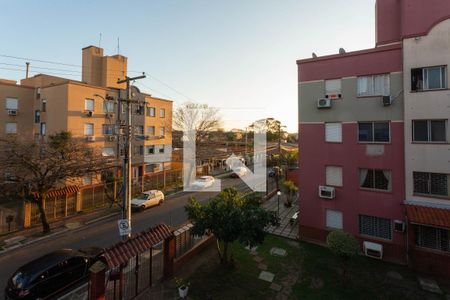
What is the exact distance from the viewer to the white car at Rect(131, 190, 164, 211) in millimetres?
21438

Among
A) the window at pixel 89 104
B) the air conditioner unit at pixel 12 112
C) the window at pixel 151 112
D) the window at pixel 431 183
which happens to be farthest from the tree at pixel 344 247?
the air conditioner unit at pixel 12 112

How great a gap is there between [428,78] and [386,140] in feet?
11.6

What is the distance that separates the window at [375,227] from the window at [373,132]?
14.3 ft

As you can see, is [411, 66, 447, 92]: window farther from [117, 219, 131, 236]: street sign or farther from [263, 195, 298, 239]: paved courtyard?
[117, 219, 131, 236]: street sign

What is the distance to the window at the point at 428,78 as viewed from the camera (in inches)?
470

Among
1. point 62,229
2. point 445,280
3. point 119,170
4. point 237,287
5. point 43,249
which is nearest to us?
point 237,287

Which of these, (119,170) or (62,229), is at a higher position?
(119,170)

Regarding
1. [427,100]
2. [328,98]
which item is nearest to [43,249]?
[328,98]

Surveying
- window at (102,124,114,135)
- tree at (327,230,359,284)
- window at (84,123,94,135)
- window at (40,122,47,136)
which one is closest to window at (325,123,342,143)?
tree at (327,230,359,284)

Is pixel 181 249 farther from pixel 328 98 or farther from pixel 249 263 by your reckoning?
pixel 328 98

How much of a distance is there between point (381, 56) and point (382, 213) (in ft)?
27.9

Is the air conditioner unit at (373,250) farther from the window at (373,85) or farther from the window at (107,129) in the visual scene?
the window at (107,129)

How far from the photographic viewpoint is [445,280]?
38.1 feet

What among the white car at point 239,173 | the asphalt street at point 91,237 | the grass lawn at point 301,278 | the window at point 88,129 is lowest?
the grass lawn at point 301,278
